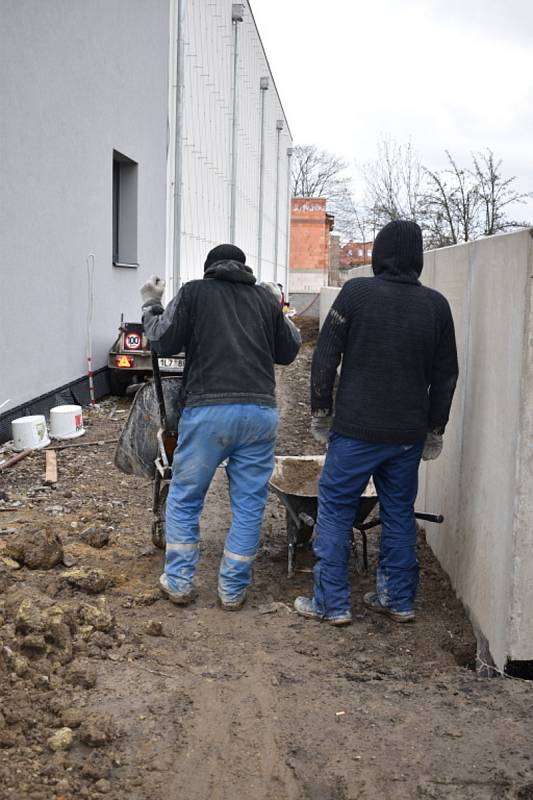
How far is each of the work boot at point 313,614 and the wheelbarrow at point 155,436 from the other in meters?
1.09

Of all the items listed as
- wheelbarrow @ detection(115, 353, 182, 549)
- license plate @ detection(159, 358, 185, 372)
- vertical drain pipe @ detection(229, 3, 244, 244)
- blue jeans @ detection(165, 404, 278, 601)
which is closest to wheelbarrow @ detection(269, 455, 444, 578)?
blue jeans @ detection(165, 404, 278, 601)

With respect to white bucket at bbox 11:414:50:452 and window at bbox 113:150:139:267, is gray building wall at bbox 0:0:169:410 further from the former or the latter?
white bucket at bbox 11:414:50:452

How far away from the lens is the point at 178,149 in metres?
13.8

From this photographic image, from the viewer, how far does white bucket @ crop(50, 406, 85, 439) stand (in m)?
8.59

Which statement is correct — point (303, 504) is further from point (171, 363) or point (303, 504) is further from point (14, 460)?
point (14, 460)

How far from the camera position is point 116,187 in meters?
13.2

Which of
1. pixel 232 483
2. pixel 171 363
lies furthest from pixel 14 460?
pixel 232 483

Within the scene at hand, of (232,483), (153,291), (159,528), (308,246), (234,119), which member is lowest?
(159,528)

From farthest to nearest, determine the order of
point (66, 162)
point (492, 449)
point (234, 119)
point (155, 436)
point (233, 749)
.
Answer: point (234, 119)
point (66, 162)
point (155, 436)
point (492, 449)
point (233, 749)

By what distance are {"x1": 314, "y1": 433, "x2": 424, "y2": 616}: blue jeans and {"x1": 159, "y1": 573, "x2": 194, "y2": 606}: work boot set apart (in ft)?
2.32

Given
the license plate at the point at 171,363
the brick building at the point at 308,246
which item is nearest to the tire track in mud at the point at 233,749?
the license plate at the point at 171,363

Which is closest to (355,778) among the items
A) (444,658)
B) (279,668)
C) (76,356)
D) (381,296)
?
(279,668)

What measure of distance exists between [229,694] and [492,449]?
1.65 metres

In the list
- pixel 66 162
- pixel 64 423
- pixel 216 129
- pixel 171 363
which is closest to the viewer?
pixel 171 363
